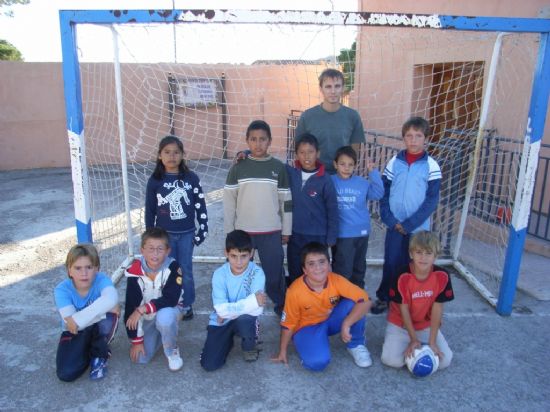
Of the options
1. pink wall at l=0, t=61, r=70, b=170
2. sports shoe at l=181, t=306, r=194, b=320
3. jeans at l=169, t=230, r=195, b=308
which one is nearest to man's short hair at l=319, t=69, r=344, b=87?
jeans at l=169, t=230, r=195, b=308

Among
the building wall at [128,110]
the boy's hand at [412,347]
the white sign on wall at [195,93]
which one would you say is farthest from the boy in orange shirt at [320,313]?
the white sign on wall at [195,93]

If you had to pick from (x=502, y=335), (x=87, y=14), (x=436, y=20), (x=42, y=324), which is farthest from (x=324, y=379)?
(x=87, y=14)

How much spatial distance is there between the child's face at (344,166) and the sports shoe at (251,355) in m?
1.31

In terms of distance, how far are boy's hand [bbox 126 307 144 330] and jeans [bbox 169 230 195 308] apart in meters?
0.62

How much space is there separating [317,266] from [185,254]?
1067 mm

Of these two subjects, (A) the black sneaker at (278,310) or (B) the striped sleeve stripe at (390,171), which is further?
(A) the black sneaker at (278,310)

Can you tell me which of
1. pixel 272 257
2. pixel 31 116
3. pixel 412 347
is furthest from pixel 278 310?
pixel 31 116

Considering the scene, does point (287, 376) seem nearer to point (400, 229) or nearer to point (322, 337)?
point (322, 337)

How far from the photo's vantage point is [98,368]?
264 centimetres

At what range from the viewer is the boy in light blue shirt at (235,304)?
9.00ft

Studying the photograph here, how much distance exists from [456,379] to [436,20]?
7.12 feet

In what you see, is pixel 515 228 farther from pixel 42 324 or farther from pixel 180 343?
pixel 42 324

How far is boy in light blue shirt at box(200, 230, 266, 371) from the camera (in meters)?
2.74

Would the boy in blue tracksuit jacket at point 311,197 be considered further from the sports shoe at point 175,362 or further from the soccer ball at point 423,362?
the sports shoe at point 175,362
